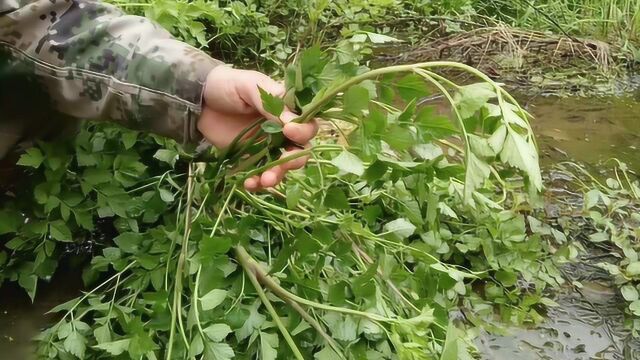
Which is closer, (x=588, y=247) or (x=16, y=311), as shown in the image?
(x=16, y=311)

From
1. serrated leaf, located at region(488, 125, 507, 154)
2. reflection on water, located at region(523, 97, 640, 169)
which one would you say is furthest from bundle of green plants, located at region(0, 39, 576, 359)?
reflection on water, located at region(523, 97, 640, 169)

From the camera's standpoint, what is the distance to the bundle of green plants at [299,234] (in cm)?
94

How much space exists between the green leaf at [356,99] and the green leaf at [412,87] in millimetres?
59

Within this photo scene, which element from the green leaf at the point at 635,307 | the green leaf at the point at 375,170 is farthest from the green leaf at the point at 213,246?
the green leaf at the point at 635,307

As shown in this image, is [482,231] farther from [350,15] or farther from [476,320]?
[350,15]

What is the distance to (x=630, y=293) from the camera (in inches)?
58.2

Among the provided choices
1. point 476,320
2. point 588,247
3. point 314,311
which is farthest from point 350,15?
point 314,311

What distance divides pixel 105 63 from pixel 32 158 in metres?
0.20

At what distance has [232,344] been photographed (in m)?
1.13

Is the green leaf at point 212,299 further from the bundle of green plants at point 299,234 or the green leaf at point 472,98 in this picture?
the green leaf at point 472,98

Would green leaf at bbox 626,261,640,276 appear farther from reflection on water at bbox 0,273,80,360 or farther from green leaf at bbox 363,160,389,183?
reflection on water at bbox 0,273,80,360

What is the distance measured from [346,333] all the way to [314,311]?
86 mm

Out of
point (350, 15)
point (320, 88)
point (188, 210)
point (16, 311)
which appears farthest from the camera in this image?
point (350, 15)

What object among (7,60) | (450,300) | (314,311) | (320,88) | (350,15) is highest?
(320,88)
